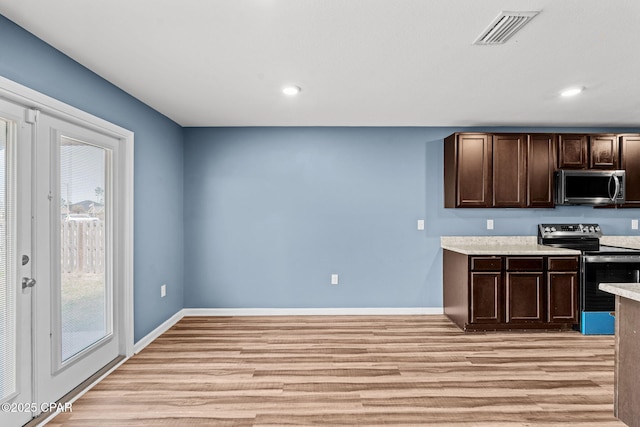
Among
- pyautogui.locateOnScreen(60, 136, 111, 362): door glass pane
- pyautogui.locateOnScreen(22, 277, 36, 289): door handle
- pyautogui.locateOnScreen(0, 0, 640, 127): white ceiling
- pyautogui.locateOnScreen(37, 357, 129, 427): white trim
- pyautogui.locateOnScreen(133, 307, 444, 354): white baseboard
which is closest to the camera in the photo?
pyautogui.locateOnScreen(0, 0, 640, 127): white ceiling

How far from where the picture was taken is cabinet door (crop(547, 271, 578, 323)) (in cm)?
394

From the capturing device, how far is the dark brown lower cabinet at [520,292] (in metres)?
3.93

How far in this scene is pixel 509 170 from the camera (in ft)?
14.1

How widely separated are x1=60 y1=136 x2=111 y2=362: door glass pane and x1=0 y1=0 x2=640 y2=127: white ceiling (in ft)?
2.33

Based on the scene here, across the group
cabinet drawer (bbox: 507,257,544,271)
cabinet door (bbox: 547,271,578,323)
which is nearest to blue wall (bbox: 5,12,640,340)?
cabinet drawer (bbox: 507,257,544,271)

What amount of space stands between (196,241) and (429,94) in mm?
3163

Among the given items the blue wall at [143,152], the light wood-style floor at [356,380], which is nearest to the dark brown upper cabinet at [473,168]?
the light wood-style floor at [356,380]

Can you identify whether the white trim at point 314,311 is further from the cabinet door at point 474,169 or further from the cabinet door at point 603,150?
the cabinet door at point 603,150

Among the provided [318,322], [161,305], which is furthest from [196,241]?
[318,322]

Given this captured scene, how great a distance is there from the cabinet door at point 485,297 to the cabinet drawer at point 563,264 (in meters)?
0.56

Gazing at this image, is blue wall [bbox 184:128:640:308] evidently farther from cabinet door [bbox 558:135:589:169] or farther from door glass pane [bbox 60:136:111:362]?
door glass pane [bbox 60:136:111:362]

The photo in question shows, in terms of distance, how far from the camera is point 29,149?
224 cm

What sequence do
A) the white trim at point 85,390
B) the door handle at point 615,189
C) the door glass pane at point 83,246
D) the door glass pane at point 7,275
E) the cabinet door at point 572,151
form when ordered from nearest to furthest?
the door glass pane at point 7,275 → the white trim at point 85,390 → the door glass pane at point 83,246 → the door handle at point 615,189 → the cabinet door at point 572,151

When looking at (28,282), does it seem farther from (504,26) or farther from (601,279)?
(601,279)
